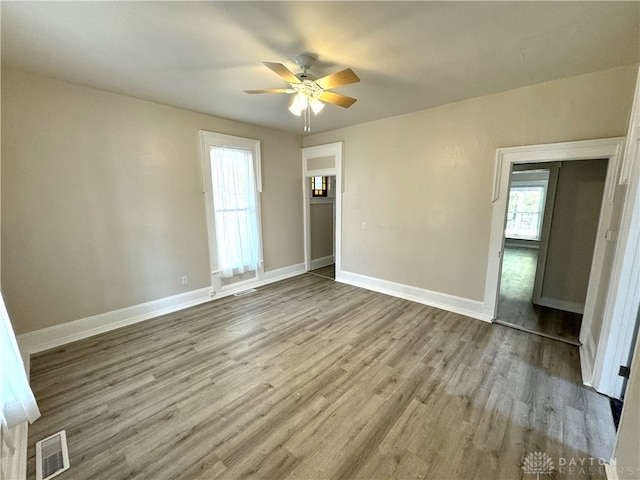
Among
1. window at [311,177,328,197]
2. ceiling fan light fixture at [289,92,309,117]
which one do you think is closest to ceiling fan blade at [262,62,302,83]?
ceiling fan light fixture at [289,92,309,117]

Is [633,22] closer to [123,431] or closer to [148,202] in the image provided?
[123,431]

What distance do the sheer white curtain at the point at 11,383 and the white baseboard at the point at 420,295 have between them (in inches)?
158

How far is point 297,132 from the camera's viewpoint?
4855 millimetres

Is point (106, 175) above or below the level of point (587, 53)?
below

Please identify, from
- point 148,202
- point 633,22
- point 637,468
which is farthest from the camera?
point 148,202

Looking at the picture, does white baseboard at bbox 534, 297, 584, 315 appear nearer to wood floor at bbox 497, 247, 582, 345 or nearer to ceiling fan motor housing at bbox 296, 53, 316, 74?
wood floor at bbox 497, 247, 582, 345

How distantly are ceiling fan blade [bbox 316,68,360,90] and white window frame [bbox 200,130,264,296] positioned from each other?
231cm

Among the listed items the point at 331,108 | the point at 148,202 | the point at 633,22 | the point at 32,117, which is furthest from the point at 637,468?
the point at 32,117

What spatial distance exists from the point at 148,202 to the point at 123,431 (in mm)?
2571

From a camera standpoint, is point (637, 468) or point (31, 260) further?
point (31, 260)

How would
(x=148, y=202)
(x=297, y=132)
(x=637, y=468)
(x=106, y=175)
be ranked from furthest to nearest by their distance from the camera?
(x=297, y=132)
(x=148, y=202)
(x=106, y=175)
(x=637, y=468)

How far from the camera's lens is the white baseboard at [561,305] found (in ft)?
11.6

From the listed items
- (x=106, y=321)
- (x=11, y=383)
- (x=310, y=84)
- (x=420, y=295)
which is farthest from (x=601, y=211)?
(x=106, y=321)

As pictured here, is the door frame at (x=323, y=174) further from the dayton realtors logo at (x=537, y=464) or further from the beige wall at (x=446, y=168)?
the dayton realtors logo at (x=537, y=464)
